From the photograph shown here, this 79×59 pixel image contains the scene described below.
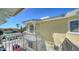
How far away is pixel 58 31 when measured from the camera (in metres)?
1.95

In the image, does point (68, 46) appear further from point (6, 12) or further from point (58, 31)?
point (6, 12)

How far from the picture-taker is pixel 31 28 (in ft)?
6.54

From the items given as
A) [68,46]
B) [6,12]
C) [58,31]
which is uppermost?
[6,12]

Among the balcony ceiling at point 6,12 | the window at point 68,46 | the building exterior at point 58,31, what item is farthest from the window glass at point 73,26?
the balcony ceiling at point 6,12

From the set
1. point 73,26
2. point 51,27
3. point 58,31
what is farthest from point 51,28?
point 73,26

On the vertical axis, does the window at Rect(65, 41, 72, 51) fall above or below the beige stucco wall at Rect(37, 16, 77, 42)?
below

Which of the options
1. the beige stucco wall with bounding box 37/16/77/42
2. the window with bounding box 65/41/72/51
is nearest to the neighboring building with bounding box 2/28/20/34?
the beige stucco wall with bounding box 37/16/77/42

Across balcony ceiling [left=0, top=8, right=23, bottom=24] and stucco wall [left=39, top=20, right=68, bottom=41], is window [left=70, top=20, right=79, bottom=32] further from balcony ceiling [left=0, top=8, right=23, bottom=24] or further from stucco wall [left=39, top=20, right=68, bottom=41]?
balcony ceiling [left=0, top=8, right=23, bottom=24]

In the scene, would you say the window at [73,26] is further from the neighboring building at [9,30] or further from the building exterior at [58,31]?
the neighboring building at [9,30]

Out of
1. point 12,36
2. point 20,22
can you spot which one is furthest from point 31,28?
point 12,36

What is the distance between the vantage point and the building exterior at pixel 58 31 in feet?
6.34

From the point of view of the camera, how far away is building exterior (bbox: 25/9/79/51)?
193cm

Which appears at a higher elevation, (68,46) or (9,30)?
(9,30)
